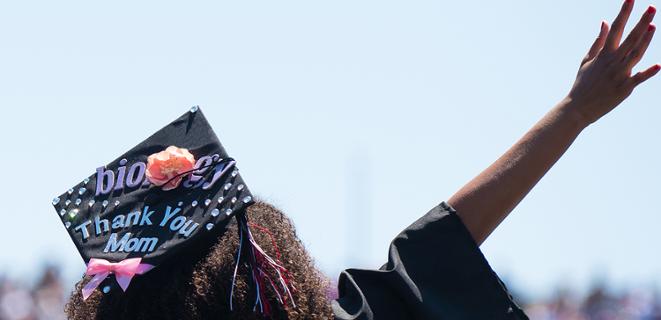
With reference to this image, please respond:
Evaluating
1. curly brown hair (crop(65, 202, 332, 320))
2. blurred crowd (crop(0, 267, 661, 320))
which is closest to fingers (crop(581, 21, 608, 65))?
curly brown hair (crop(65, 202, 332, 320))

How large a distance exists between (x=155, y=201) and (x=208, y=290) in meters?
0.27

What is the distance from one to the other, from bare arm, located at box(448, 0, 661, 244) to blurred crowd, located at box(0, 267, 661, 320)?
8.32 metres

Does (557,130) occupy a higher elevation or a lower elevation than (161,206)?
lower

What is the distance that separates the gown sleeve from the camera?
2.71m

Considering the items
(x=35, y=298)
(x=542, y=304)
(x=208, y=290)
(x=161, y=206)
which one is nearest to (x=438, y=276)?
(x=208, y=290)

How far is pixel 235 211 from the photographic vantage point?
268cm

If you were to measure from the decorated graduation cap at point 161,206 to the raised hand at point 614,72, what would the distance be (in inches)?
29.3

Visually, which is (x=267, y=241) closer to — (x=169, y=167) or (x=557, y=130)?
(x=169, y=167)

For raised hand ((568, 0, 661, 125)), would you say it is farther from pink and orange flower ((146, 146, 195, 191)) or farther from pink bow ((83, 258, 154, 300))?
pink bow ((83, 258, 154, 300))

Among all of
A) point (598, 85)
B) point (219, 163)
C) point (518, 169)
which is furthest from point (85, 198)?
point (598, 85)

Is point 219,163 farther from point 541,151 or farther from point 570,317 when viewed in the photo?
point 570,317

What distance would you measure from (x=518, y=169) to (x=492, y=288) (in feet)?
0.89

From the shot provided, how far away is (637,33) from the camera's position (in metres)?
2.73

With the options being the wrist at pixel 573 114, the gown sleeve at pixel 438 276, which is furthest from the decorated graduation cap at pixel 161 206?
the wrist at pixel 573 114
